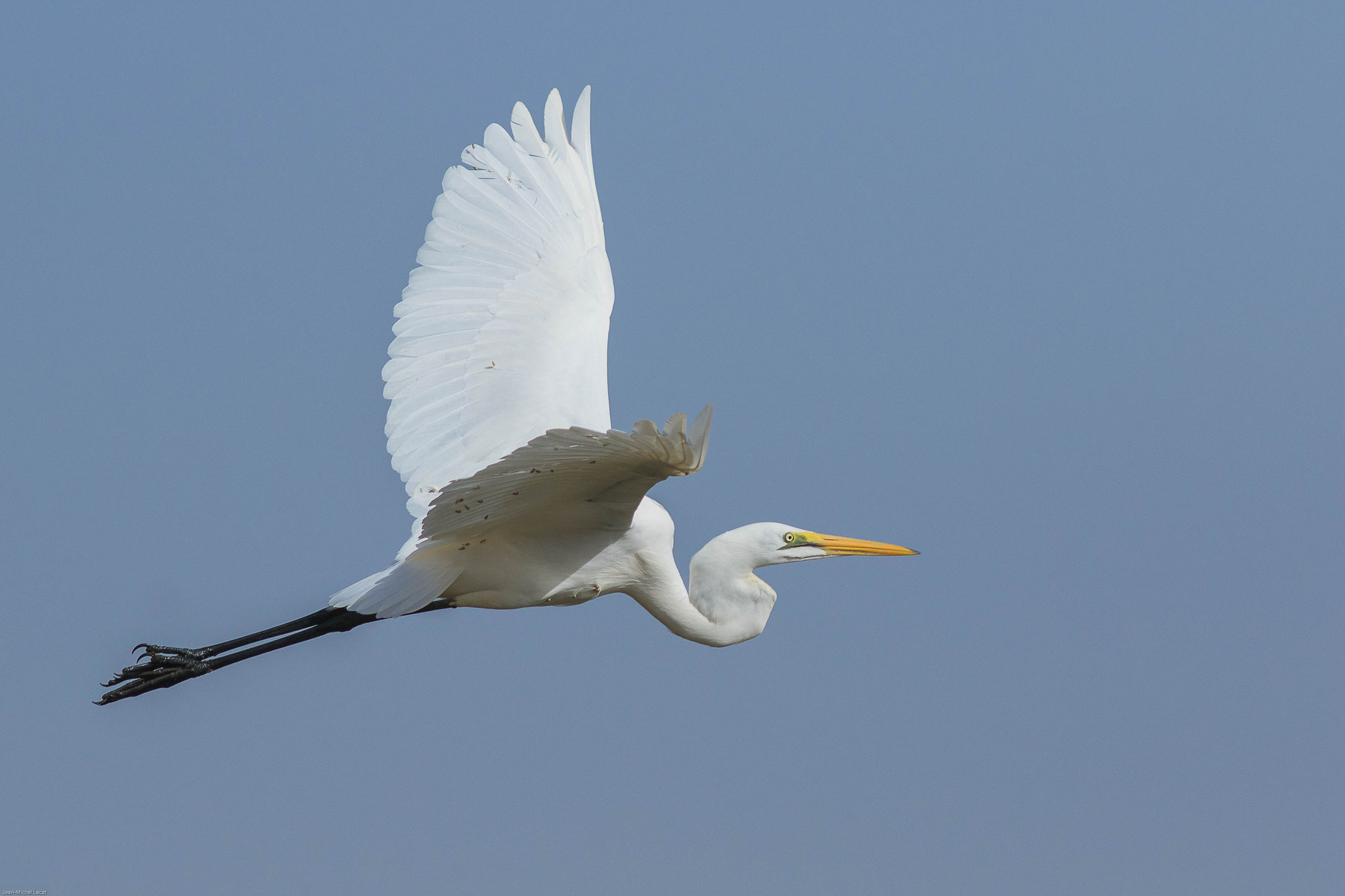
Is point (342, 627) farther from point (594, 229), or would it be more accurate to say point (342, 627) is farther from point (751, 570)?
point (594, 229)

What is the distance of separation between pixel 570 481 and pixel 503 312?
207cm

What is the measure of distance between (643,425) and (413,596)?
2286 millimetres

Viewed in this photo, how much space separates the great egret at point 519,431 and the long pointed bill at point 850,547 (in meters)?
0.01

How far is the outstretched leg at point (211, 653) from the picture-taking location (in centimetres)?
763

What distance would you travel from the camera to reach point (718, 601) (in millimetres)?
7637

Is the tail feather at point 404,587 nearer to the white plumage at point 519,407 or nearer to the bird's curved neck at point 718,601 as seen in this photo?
the white plumage at point 519,407

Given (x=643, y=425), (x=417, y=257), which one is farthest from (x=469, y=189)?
(x=643, y=425)

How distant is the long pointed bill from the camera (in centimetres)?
791

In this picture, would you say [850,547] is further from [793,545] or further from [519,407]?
[519,407]

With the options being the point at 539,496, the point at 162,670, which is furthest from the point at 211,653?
the point at 539,496

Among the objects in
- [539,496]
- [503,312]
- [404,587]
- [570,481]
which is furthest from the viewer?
[503,312]

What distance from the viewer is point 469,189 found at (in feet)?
26.7

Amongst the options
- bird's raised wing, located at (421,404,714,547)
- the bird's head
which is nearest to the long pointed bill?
the bird's head

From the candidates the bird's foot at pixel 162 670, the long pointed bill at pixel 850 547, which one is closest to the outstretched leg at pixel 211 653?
the bird's foot at pixel 162 670
